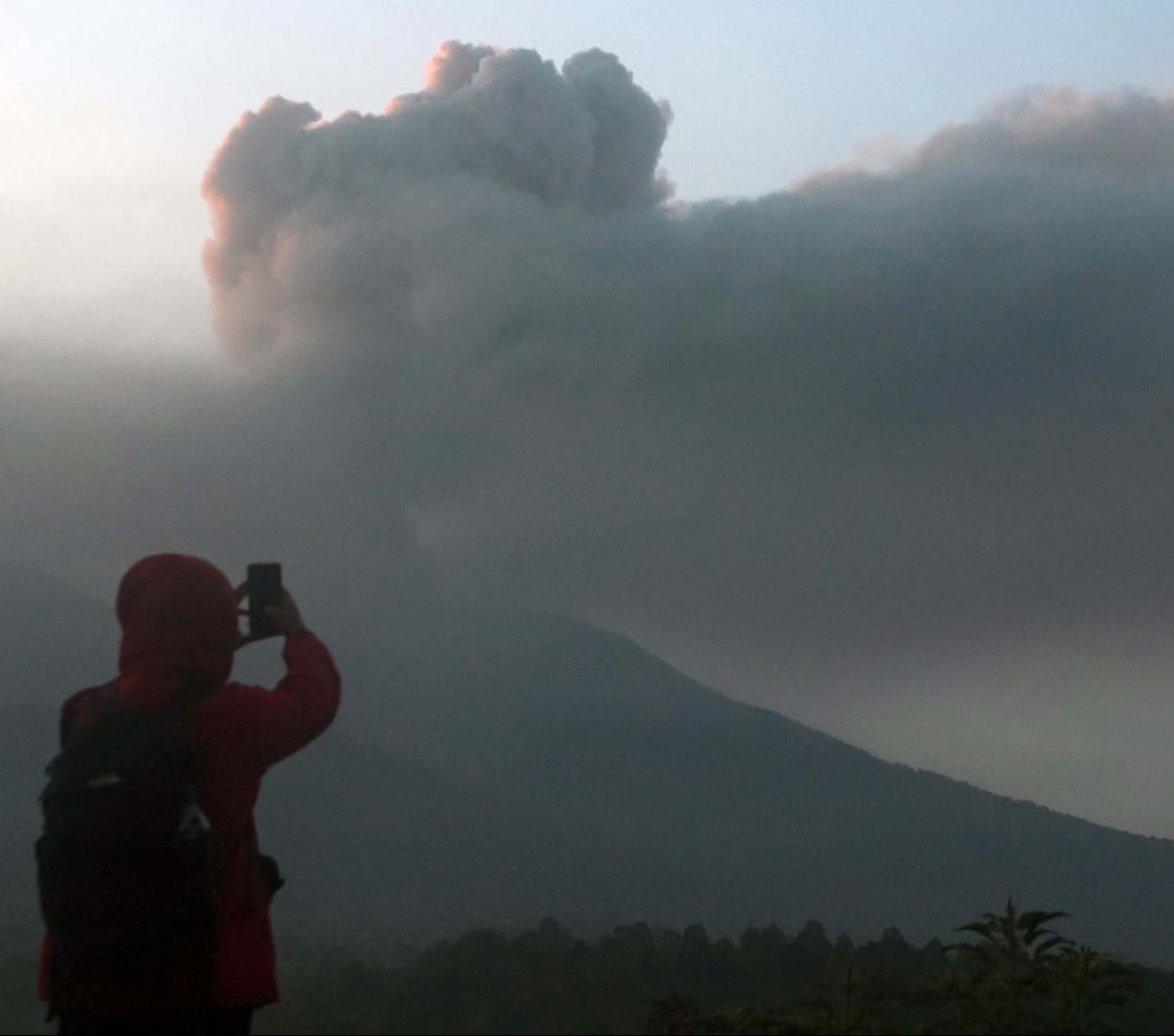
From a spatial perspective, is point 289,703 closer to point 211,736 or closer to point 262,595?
point 211,736

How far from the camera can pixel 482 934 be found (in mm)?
54781

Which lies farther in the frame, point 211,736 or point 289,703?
point 289,703

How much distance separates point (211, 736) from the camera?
542 cm

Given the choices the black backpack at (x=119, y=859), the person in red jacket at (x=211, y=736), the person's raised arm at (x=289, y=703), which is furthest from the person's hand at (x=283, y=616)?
the black backpack at (x=119, y=859)

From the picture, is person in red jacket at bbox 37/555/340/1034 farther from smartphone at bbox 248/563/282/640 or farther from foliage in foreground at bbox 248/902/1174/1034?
foliage in foreground at bbox 248/902/1174/1034

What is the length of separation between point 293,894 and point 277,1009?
16322 cm

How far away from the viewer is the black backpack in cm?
513

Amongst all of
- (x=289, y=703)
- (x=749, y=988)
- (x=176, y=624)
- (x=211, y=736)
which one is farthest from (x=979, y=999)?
(x=749, y=988)

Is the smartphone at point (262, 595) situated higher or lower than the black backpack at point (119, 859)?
higher

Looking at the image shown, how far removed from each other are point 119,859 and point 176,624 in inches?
30.2

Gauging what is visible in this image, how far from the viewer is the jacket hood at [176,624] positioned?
5.38 meters

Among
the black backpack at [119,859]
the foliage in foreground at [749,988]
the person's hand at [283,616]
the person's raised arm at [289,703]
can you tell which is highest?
the person's hand at [283,616]

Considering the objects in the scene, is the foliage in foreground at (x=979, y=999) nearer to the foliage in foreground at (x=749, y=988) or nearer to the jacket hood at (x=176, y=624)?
the foliage in foreground at (x=749, y=988)

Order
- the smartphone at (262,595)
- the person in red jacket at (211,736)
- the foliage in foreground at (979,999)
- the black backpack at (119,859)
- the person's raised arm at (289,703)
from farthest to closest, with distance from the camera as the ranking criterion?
the foliage in foreground at (979,999)
the smartphone at (262,595)
the person's raised arm at (289,703)
the person in red jacket at (211,736)
the black backpack at (119,859)
